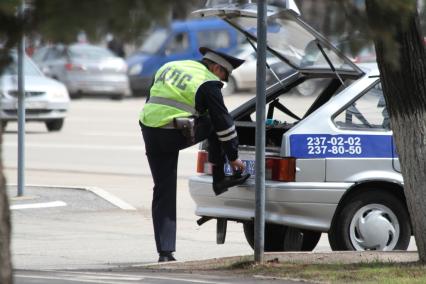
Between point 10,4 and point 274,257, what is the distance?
4821 millimetres

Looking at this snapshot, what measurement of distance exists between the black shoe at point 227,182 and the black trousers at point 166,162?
0.50 ft

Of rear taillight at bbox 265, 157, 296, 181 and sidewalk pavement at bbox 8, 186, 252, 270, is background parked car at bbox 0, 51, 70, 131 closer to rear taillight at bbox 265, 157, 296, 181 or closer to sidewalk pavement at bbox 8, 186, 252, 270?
sidewalk pavement at bbox 8, 186, 252, 270

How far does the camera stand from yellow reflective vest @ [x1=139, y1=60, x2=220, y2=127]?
9109mm

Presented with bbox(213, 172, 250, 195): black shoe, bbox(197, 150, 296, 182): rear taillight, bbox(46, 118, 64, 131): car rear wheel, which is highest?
bbox(197, 150, 296, 182): rear taillight

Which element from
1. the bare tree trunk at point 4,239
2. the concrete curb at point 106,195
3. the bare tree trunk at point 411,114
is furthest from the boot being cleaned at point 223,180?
the bare tree trunk at point 4,239

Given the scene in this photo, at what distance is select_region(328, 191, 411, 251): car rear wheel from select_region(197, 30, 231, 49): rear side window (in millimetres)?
26894

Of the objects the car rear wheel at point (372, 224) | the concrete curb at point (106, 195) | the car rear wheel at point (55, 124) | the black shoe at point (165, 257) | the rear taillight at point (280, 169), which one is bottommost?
the car rear wheel at point (55, 124)

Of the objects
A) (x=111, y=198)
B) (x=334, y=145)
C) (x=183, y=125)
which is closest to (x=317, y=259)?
(x=334, y=145)

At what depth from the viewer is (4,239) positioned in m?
5.07

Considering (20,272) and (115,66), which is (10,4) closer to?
(20,272)

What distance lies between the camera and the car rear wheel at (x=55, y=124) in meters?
23.7

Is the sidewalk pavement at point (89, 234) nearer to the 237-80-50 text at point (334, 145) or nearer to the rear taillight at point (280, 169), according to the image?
the rear taillight at point (280, 169)

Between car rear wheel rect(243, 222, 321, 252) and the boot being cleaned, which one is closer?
the boot being cleaned

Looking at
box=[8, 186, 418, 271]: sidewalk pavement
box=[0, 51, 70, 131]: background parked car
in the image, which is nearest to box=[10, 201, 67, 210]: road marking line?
box=[8, 186, 418, 271]: sidewalk pavement
